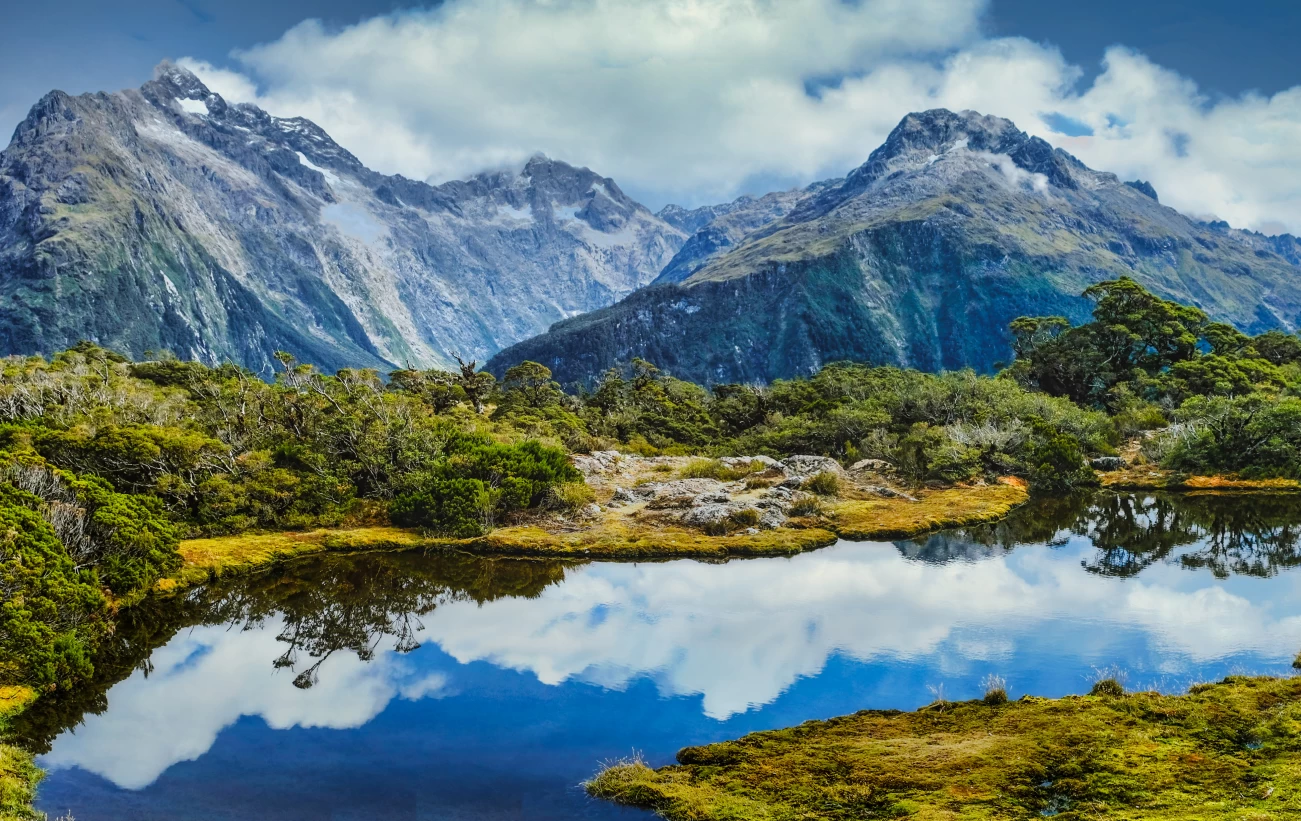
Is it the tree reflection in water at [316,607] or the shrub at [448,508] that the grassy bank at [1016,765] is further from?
the shrub at [448,508]

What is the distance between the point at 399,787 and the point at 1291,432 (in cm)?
5990

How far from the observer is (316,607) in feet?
98.3

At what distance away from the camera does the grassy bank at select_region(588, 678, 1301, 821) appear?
13516mm

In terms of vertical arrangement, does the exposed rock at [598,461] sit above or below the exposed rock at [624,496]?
above

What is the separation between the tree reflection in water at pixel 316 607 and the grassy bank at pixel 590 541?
1.11m

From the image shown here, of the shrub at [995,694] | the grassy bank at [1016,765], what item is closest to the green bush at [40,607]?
the grassy bank at [1016,765]

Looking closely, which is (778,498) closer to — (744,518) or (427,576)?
(744,518)

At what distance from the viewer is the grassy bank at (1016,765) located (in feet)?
44.3

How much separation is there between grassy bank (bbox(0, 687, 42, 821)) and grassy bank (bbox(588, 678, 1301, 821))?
11.2 meters

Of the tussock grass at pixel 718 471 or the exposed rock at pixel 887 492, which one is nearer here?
the exposed rock at pixel 887 492

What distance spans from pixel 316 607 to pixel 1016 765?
24.2 meters

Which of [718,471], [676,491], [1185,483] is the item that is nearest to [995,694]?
[676,491]

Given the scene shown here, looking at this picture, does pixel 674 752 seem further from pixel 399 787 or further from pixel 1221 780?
pixel 1221 780

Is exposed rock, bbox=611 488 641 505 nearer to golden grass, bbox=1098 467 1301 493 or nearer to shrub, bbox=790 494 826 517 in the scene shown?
shrub, bbox=790 494 826 517
